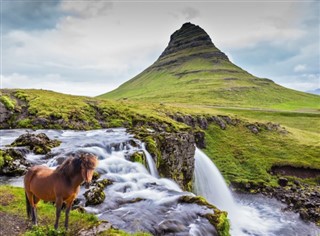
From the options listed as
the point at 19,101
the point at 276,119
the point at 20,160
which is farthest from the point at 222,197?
the point at 276,119

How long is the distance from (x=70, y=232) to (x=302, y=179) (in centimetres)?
6355

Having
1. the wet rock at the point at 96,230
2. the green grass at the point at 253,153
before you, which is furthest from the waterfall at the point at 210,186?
the wet rock at the point at 96,230

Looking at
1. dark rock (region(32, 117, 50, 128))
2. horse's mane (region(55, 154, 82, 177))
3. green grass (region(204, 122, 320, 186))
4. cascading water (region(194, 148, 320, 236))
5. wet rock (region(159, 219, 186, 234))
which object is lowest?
cascading water (region(194, 148, 320, 236))

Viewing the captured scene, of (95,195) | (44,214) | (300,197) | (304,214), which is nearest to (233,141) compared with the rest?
(300,197)

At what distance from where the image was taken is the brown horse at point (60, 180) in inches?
433

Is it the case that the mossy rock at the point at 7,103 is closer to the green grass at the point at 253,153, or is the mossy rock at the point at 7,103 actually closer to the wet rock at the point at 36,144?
the wet rock at the point at 36,144

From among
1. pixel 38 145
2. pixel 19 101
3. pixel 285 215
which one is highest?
pixel 19 101

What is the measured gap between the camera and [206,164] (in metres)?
58.0

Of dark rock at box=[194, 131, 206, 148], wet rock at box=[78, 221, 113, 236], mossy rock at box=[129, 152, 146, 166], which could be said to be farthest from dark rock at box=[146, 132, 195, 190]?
wet rock at box=[78, 221, 113, 236]

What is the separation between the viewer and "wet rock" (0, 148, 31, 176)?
89.0 feet

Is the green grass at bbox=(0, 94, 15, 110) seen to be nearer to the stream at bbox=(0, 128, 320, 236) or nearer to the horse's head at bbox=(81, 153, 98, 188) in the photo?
the stream at bbox=(0, 128, 320, 236)

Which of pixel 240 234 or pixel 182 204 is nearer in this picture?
pixel 182 204

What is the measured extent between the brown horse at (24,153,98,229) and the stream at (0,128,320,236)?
5664 millimetres

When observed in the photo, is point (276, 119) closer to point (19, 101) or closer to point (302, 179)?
point (302, 179)
